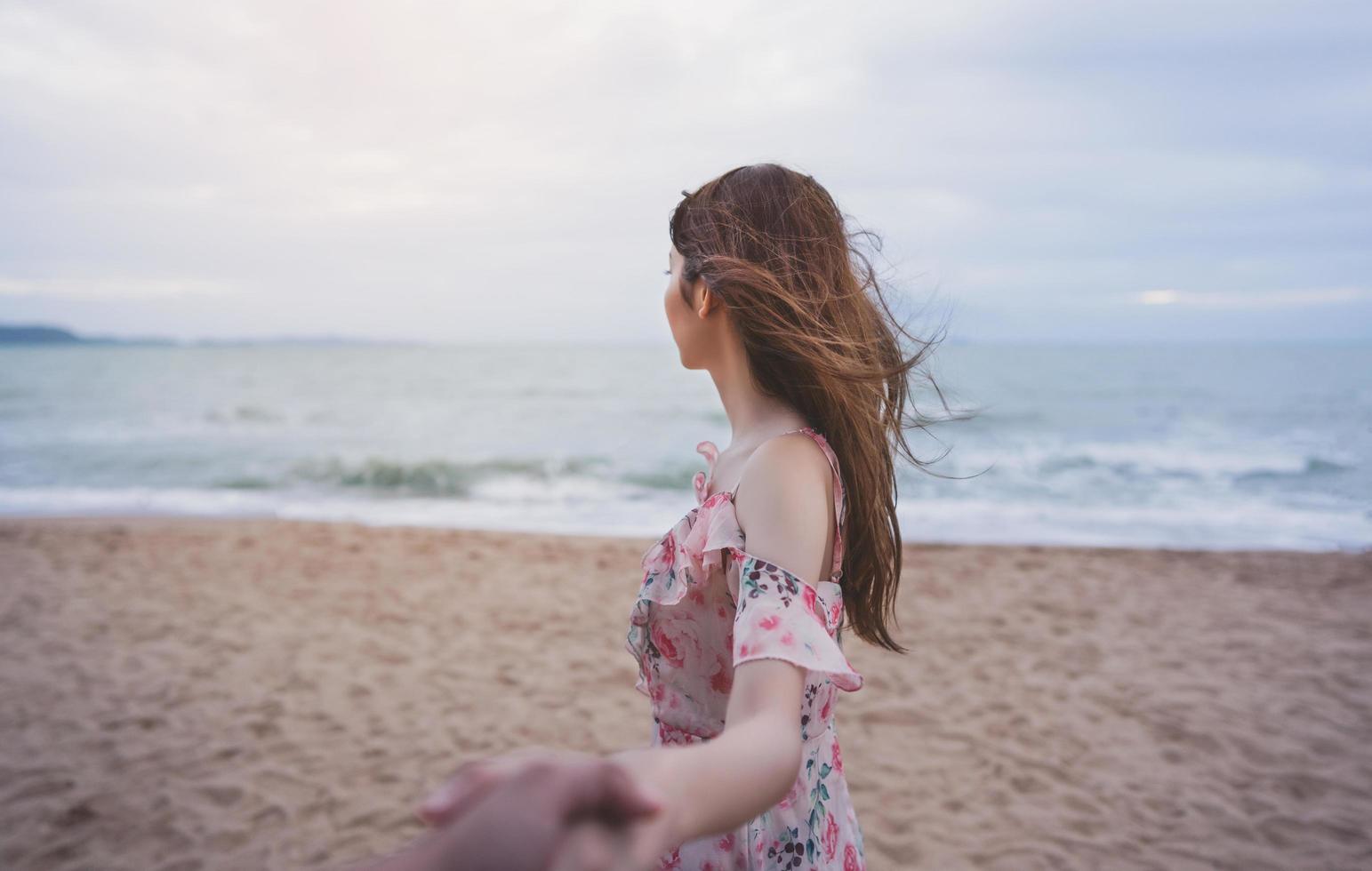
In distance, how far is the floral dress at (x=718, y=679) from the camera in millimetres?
1224

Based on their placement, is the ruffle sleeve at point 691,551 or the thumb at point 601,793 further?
the ruffle sleeve at point 691,551

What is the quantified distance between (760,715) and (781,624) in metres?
0.12

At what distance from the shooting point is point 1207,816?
402 cm

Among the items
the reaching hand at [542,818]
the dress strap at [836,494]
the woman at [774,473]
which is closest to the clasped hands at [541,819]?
the reaching hand at [542,818]

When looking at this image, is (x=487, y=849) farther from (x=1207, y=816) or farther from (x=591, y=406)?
(x=591, y=406)

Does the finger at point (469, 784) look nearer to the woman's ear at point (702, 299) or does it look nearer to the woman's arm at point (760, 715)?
the woman's arm at point (760, 715)

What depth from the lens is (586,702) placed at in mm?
5254

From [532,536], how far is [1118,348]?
67.1 m

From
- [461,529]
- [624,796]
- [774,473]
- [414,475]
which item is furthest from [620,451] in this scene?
Result: [624,796]

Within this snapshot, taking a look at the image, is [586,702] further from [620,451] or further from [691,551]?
[620,451]

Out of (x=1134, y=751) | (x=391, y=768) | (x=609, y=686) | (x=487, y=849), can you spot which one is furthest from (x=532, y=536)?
(x=487, y=849)

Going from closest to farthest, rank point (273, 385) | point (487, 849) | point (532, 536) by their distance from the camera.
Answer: point (487, 849) < point (532, 536) < point (273, 385)

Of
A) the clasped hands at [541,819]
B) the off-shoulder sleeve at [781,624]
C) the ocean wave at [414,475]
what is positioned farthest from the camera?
the ocean wave at [414,475]

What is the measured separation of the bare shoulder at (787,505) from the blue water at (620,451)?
0.82 m
